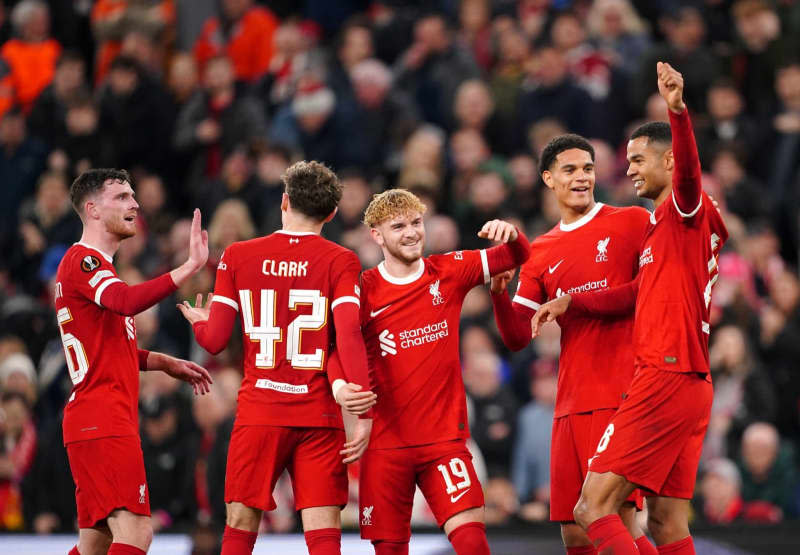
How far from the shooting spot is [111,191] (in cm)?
729

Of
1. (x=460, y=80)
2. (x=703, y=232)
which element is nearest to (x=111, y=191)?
(x=703, y=232)

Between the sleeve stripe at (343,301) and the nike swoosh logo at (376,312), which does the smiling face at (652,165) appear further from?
the sleeve stripe at (343,301)

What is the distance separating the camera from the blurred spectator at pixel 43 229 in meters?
13.1

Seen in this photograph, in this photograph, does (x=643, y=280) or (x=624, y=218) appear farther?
(x=624, y=218)

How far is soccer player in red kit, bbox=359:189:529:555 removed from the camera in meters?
6.89

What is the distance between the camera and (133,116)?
46.1ft

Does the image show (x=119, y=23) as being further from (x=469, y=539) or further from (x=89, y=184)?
(x=469, y=539)

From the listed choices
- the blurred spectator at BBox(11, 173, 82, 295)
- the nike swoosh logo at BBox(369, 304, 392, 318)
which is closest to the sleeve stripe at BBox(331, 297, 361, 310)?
the nike swoosh logo at BBox(369, 304, 392, 318)

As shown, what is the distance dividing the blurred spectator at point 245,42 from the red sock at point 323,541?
8.89 meters

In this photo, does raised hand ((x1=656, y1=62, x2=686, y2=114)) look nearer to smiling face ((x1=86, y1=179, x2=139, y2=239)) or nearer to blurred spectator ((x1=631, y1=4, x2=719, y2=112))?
smiling face ((x1=86, y1=179, x2=139, y2=239))

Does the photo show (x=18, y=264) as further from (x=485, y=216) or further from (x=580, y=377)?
(x=580, y=377)

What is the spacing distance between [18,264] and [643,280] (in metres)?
8.49

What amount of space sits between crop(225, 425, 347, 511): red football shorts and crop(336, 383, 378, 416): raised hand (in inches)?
14.9

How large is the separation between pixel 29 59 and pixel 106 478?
9.34 m
